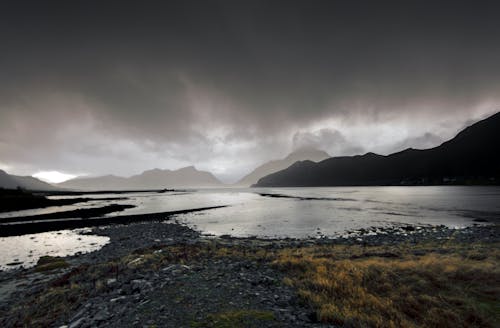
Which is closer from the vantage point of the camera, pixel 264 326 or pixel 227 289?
pixel 264 326

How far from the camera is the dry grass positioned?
24.5 feet

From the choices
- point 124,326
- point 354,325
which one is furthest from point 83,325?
point 354,325

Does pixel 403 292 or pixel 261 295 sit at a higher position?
pixel 261 295

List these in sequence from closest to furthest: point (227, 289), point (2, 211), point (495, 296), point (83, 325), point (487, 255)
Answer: point (83, 325), point (227, 289), point (495, 296), point (487, 255), point (2, 211)

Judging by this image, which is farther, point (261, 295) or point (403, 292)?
point (403, 292)

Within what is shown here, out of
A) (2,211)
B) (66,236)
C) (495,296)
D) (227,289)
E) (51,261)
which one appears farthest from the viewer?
(2,211)

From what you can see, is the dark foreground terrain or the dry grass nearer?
the dark foreground terrain

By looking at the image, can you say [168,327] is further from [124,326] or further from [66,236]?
[66,236]

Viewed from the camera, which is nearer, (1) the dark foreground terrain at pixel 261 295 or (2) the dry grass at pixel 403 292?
(1) the dark foreground terrain at pixel 261 295

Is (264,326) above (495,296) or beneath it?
above

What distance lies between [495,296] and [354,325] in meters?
8.18

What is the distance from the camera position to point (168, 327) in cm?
611

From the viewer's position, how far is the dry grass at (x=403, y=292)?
24.5 feet

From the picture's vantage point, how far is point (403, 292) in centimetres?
983
